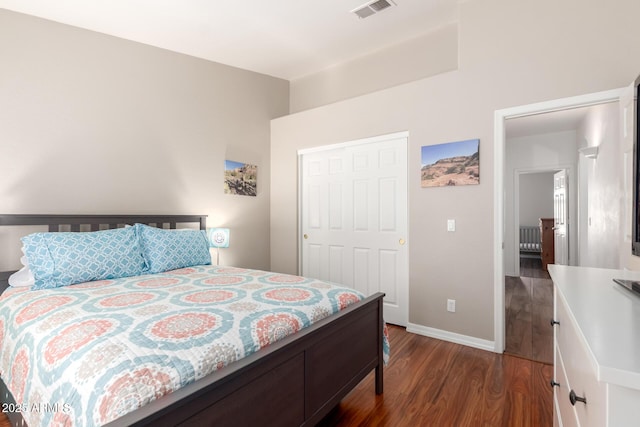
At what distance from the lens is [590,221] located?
4.14 metres

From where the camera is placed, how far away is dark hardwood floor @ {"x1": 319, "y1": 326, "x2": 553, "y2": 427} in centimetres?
181

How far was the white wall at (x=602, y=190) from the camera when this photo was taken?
2.69 m

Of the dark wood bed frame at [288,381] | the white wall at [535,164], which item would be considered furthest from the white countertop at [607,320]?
the white wall at [535,164]

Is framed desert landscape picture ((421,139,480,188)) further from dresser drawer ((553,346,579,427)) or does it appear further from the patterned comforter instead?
dresser drawer ((553,346,579,427))

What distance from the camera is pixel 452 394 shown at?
6.72 ft

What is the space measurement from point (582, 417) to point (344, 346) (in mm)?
1092

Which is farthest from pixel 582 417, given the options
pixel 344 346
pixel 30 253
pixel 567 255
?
pixel 567 255

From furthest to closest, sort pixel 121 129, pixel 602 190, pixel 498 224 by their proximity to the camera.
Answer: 1. pixel 602 190
2. pixel 121 129
3. pixel 498 224

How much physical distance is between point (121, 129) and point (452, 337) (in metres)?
3.63

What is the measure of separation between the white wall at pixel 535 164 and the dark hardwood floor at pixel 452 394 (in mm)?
3287

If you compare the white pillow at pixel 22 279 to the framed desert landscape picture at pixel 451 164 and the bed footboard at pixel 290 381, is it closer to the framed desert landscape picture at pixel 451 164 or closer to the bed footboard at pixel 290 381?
the bed footboard at pixel 290 381

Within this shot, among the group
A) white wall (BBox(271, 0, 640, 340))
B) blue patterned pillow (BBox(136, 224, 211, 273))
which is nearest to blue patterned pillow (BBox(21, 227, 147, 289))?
blue patterned pillow (BBox(136, 224, 211, 273))

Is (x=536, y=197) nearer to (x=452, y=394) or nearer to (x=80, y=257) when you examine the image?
(x=452, y=394)

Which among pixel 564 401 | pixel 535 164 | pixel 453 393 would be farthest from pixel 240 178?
pixel 535 164
